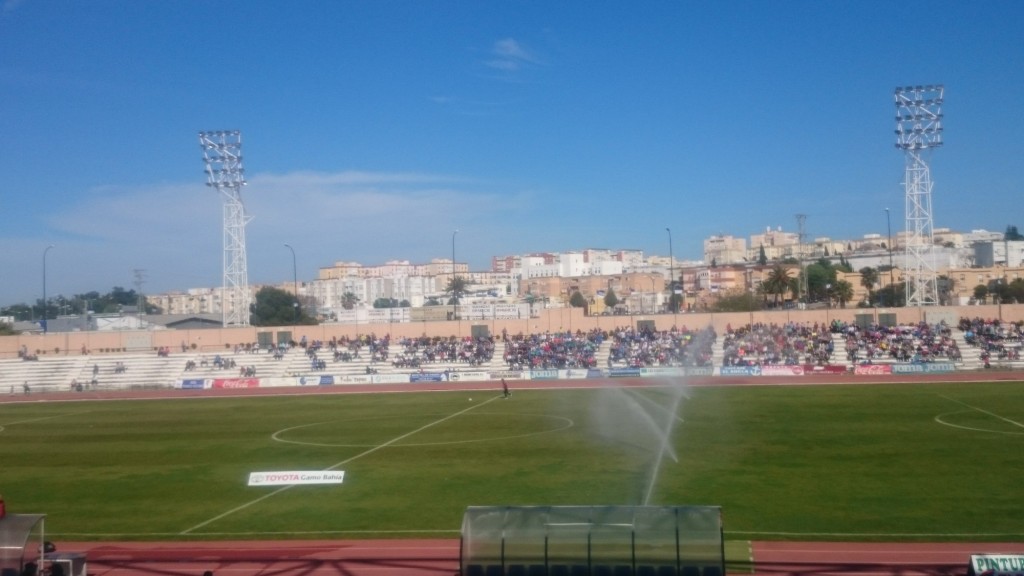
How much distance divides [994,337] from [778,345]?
13.3 m

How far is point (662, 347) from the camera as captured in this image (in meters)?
61.0

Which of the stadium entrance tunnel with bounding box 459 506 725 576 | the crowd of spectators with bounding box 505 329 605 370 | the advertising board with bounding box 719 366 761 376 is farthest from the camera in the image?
the crowd of spectators with bounding box 505 329 605 370

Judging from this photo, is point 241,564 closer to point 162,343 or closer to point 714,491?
point 714,491

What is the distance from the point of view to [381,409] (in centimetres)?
4281

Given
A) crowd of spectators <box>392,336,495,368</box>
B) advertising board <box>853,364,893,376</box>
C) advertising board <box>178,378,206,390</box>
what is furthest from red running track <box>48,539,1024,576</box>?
advertising board <box>178,378,206,390</box>

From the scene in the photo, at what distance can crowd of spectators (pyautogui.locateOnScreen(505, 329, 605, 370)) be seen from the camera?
59.3m

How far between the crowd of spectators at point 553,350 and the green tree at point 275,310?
126 ft

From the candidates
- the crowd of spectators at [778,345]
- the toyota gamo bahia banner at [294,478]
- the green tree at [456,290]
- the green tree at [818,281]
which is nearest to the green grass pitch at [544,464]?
the toyota gamo bahia banner at [294,478]

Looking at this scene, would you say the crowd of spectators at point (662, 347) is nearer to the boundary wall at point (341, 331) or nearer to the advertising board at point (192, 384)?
the boundary wall at point (341, 331)

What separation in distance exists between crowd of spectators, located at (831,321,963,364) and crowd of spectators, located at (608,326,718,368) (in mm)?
Answer: 9128

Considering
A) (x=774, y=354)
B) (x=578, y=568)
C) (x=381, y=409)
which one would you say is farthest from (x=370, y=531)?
(x=774, y=354)

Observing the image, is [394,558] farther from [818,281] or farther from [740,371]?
[818,281]

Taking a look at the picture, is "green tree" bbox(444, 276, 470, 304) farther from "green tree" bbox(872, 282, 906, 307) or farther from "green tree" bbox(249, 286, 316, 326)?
"green tree" bbox(872, 282, 906, 307)

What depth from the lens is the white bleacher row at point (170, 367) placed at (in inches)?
2392
